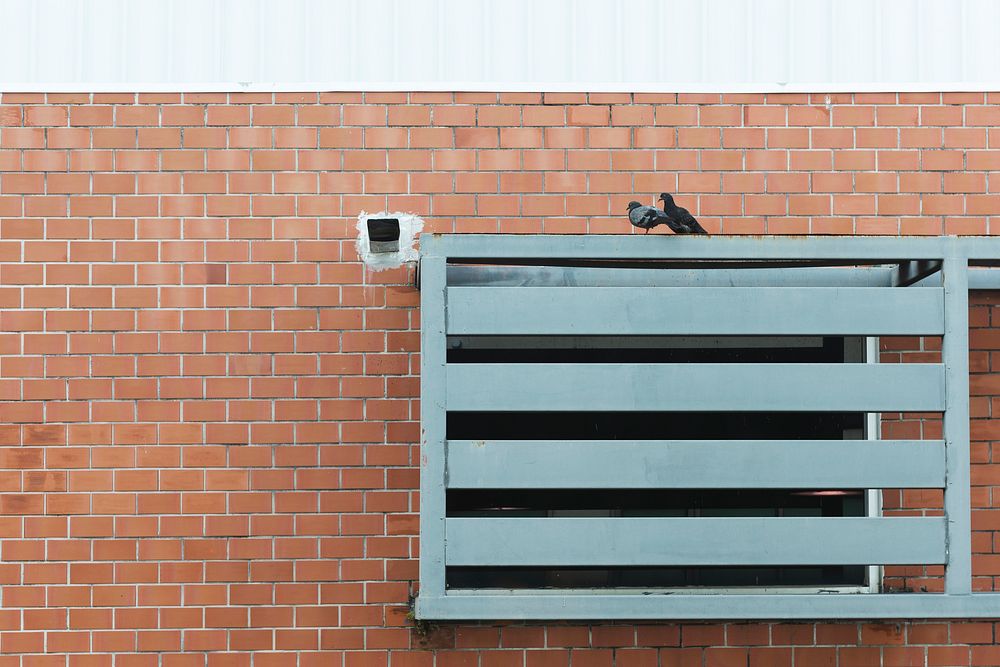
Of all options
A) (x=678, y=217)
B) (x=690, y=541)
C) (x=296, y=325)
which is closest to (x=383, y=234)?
(x=296, y=325)

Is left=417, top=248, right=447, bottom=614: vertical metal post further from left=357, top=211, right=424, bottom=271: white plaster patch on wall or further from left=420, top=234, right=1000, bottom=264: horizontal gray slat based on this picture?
left=357, top=211, right=424, bottom=271: white plaster patch on wall

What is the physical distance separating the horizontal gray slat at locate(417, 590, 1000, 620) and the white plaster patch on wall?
4.85 ft

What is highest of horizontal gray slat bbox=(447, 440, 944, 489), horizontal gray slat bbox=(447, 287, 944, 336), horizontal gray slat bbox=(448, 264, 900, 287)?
horizontal gray slat bbox=(448, 264, 900, 287)

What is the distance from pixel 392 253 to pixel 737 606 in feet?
6.76

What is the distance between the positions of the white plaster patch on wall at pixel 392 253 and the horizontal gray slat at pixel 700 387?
31.1 inches

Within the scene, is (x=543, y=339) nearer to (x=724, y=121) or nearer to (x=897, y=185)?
(x=724, y=121)

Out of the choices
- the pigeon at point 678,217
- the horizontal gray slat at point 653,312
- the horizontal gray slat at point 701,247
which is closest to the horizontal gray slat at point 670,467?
the horizontal gray slat at point 653,312

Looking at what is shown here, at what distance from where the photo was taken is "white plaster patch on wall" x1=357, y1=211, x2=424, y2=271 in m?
3.65

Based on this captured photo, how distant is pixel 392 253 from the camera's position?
3.65 meters

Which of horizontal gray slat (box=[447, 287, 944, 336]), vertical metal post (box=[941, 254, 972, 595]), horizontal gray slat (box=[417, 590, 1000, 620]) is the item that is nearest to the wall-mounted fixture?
horizontal gray slat (box=[447, 287, 944, 336])

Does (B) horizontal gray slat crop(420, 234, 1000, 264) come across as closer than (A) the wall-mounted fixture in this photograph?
Yes

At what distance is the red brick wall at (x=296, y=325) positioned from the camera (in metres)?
3.59
